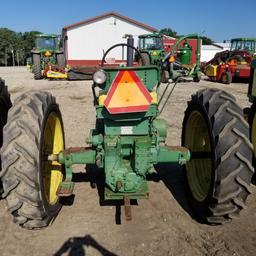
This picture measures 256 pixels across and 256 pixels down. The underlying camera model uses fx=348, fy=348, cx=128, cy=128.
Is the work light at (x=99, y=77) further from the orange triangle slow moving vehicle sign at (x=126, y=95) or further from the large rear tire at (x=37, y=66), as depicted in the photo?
the large rear tire at (x=37, y=66)

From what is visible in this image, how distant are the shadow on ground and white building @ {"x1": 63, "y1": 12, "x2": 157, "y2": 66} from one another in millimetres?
32814

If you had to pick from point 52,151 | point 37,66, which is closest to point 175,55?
point 37,66

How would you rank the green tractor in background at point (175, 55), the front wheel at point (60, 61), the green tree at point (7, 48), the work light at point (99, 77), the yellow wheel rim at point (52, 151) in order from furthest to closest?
the green tree at point (7, 48) < the front wheel at point (60, 61) < the green tractor in background at point (175, 55) < the yellow wheel rim at point (52, 151) < the work light at point (99, 77)

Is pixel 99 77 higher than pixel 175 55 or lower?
lower

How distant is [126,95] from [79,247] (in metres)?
1.44

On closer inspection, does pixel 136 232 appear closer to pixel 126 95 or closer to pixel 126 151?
pixel 126 151

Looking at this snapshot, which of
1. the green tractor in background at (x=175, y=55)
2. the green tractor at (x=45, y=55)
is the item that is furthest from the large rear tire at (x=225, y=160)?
the green tractor at (x=45, y=55)

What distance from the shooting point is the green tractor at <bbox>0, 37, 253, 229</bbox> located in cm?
303

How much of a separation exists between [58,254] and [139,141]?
→ 4.07 ft

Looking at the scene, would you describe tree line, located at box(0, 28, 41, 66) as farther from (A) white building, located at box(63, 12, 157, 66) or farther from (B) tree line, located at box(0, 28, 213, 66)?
(A) white building, located at box(63, 12, 157, 66)

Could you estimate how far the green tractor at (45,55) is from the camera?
18766 mm

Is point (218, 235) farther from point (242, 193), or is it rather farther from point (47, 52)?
point (47, 52)

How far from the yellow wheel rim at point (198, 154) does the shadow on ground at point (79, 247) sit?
46.9 inches

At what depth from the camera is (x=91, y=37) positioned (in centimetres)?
3550
